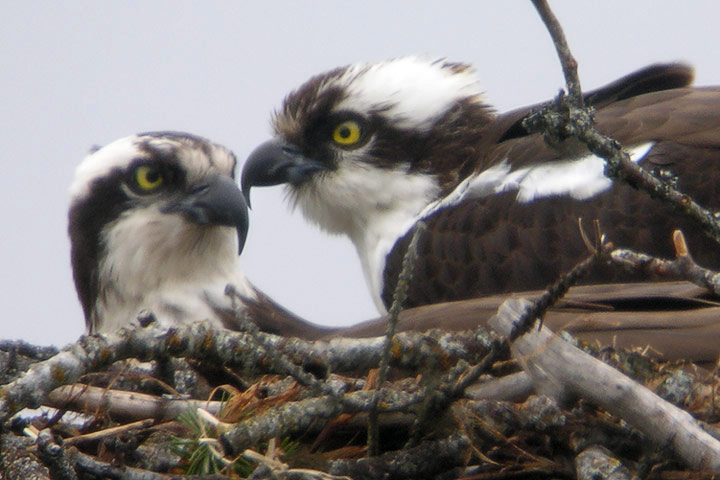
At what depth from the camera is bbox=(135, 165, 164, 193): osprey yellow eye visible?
5.77 m

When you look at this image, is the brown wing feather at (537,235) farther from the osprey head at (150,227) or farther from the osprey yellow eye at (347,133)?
the osprey head at (150,227)

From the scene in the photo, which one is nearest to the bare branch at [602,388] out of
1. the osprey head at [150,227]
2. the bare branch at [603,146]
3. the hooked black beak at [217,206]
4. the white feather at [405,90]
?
the bare branch at [603,146]

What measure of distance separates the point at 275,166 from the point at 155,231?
648mm

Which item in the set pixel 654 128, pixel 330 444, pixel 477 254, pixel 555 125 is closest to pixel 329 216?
pixel 477 254

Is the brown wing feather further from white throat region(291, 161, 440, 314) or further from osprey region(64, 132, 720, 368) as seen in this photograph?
osprey region(64, 132, 720, 368)

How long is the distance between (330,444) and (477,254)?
1684 millimetres

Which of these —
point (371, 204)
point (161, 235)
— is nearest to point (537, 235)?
point (371, 204)

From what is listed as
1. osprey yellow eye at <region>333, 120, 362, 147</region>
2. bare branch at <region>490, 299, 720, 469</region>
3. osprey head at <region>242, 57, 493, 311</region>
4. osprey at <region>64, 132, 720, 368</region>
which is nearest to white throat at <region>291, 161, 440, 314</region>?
osprey head at <region>242, 57, 493, 311</region>

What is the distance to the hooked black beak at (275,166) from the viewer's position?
19.5 feet

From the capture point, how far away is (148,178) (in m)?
5.79

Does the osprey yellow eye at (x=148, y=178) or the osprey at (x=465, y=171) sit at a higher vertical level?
the osprey yellow eye at (x=148, y=178)

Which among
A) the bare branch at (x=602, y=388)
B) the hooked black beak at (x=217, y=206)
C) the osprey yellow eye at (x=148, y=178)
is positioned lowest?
the bare branch at (x=602, y=388)

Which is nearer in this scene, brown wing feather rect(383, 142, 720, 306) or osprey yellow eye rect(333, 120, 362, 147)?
brown wing feather rect(383, 142, 720, 306)

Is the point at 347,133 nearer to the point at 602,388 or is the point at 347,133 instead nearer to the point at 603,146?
the point at 603,146
